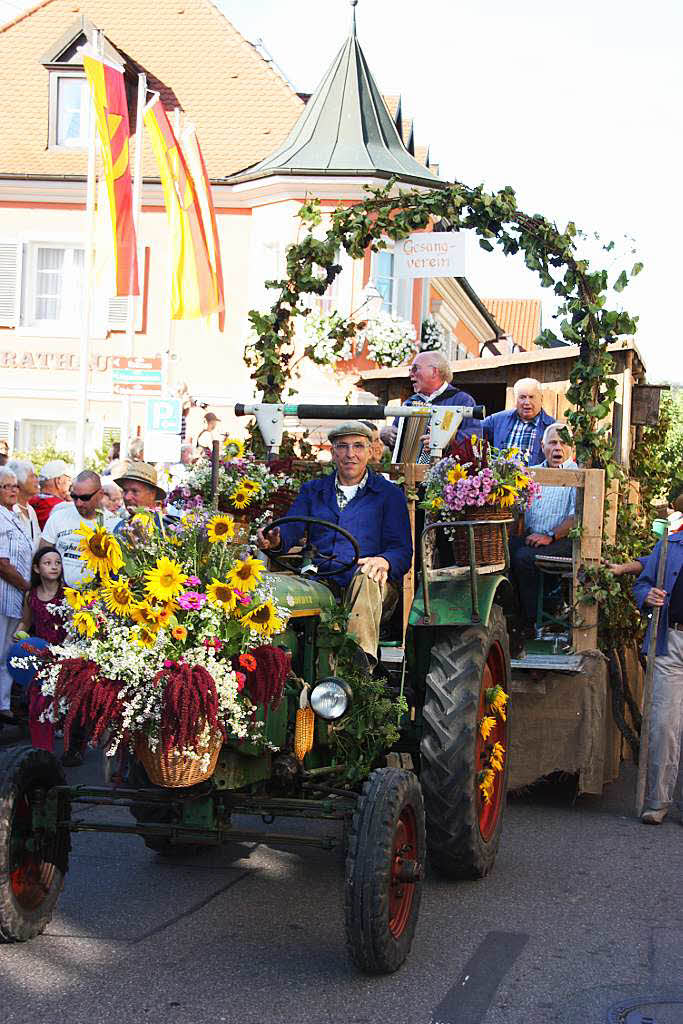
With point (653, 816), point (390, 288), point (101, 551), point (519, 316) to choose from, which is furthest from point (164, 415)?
point (519, 316)

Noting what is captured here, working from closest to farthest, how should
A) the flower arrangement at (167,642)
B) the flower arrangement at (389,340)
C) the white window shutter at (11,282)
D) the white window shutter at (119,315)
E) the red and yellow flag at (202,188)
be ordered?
1. the flower arrangement at (167,642)
2. the red and yellow flag at (202,188)
3. the flower arrangement at (389,340)
4. the white window shutter at (119,315)
5. the white window shutter at (11,282)

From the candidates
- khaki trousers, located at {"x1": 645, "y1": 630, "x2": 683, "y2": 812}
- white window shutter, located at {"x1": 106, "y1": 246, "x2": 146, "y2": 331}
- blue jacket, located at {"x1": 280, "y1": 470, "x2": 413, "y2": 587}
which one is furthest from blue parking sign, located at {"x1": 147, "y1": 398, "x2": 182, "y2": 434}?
white window shutter, located at {"x1": 106, "y1": 246, "x2": 146, "y2": 331}

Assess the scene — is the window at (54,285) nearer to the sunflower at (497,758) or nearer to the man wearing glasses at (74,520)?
the man wearing glasses at (74,520)

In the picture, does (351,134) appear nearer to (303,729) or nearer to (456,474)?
(456,474)

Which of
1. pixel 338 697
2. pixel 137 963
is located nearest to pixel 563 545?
pixel 338 697

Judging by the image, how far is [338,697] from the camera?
562cm

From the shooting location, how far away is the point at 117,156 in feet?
63.9

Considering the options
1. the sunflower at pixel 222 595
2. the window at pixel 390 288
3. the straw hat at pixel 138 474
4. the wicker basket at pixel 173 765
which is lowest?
the wicker basket at pixel 173 765

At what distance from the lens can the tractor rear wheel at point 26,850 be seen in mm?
5191

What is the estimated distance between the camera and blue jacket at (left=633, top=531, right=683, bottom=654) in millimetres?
8555

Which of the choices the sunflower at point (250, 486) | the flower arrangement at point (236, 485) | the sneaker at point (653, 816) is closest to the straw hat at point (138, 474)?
the flower arrangement at point (236, 485)

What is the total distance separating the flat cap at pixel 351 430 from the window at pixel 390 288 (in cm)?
2079

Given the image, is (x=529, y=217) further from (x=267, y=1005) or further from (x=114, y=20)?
(x=114, y=20)

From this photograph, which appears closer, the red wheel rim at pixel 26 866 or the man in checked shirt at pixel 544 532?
the red wheel rim at pixel 26 866
